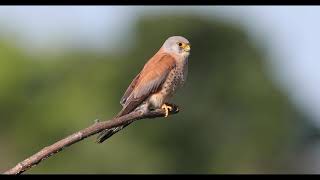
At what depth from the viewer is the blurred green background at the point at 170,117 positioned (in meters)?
31.9

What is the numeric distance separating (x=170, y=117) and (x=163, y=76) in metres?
23.1

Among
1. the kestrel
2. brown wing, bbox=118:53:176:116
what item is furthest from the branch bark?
the kestrel

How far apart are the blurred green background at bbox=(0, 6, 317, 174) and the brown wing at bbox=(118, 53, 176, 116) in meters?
19.7

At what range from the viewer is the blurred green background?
3186 centimetres

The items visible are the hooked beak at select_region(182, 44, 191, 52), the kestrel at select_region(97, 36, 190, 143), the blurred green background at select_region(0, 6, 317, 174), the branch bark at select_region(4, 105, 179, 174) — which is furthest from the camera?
the blurred green background at select_region(0, 6, 317, 174)

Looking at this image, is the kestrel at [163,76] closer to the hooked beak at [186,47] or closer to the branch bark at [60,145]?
the hooked beak at [186,47]

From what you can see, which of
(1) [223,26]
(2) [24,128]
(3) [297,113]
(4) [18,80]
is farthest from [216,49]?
(2) [24,128]

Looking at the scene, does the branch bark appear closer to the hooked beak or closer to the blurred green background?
the hooked beak

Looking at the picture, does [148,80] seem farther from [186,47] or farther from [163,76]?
[186,47]

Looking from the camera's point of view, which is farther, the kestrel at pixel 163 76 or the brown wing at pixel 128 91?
the kestrel at pixel 163 76

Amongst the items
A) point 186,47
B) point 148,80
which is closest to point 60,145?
point 148,80

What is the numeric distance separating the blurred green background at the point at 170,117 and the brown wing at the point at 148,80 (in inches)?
775

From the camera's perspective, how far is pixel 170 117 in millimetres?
31438

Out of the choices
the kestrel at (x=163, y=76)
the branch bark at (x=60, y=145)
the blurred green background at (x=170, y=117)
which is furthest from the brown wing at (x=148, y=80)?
the blurred green background at (x=170, y=117)
